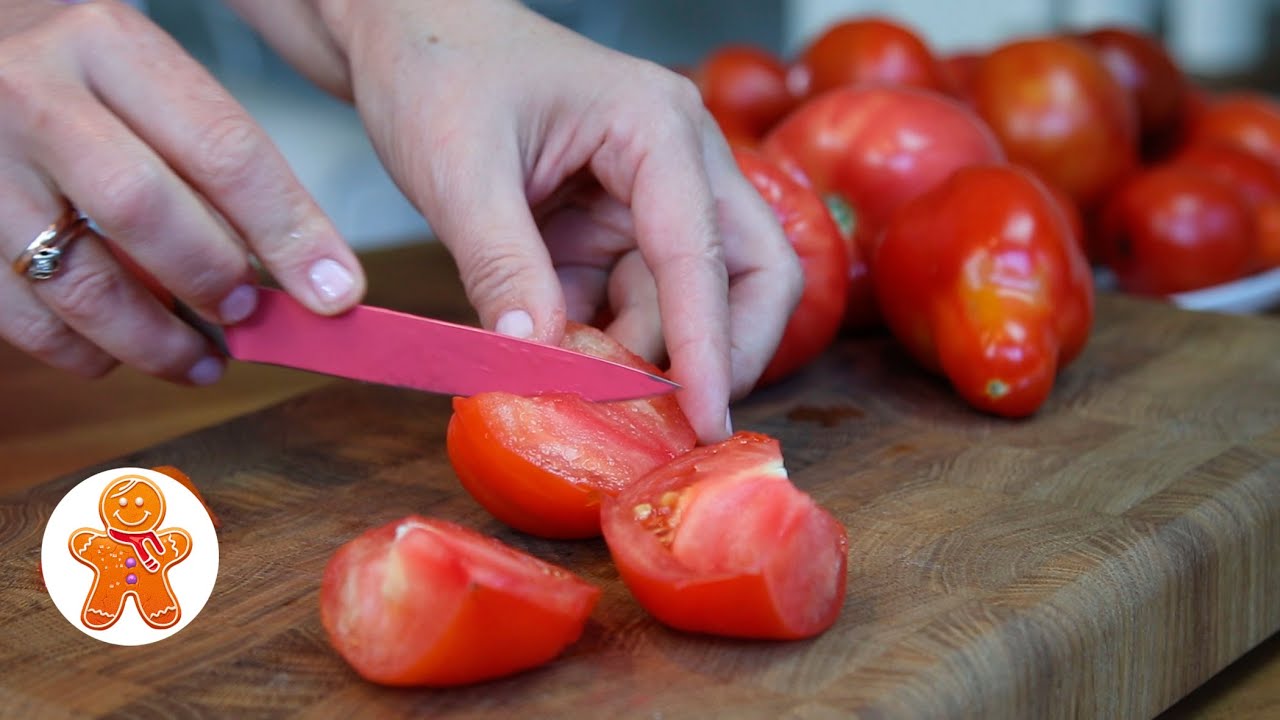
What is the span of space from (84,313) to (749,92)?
129 cm

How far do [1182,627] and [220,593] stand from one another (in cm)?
82

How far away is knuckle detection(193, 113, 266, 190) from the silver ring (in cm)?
17

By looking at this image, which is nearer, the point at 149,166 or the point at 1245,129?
the point at 149,166

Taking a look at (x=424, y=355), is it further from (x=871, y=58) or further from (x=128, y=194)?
(x=871, y=58)

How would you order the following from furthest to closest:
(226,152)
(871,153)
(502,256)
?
(871,153) → (502,256) → (226,152)

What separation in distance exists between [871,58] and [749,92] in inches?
9.1

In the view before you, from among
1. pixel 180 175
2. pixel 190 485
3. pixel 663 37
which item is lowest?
pixel 663 37

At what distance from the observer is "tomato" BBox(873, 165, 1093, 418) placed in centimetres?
145

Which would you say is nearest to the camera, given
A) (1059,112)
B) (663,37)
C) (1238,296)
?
(1238,296)

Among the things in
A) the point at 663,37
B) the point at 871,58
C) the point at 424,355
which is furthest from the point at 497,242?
the point at 663,37

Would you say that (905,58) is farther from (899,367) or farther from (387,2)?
(387,2)

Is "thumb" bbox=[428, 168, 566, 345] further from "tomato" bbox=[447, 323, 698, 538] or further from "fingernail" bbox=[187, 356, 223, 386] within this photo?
"fingernail" bbox=[187, 356, 223, 386]

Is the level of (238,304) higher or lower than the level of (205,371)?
higher

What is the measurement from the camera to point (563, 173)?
1.39 m
